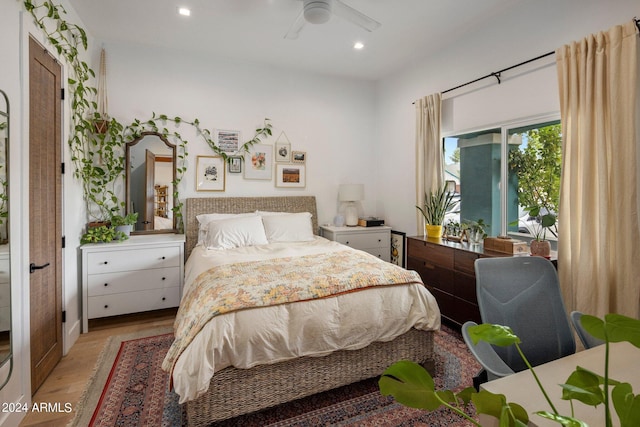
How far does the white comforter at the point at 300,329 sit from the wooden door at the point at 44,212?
1.32 meters

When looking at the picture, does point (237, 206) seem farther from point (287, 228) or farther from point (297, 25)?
point (297, 25)

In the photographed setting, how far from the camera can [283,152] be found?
14.1 feet

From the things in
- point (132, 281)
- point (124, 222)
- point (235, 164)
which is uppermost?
point (235, 164)

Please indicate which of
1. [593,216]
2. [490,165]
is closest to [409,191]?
[490,165]

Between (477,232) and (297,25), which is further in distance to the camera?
(477,232)

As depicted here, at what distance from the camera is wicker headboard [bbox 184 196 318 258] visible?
3.78m

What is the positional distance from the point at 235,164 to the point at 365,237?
196 cm

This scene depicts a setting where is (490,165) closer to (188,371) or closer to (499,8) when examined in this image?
(499,8)

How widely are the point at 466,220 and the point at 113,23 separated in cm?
423

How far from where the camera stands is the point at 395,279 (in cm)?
222

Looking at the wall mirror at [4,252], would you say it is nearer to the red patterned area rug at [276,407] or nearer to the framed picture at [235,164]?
the red patterned area rug at [276,407]

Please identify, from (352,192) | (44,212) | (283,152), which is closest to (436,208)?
(352,192)

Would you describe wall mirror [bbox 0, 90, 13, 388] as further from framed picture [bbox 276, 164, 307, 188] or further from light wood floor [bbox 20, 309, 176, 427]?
framed picture [bbox 276, 164, 307, 188]

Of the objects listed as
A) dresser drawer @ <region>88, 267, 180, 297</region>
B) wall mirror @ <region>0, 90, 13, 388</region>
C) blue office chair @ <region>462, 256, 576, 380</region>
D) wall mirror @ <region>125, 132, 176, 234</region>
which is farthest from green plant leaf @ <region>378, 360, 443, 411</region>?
wall mirror @ <region>125, 132, 176, 234</region>
